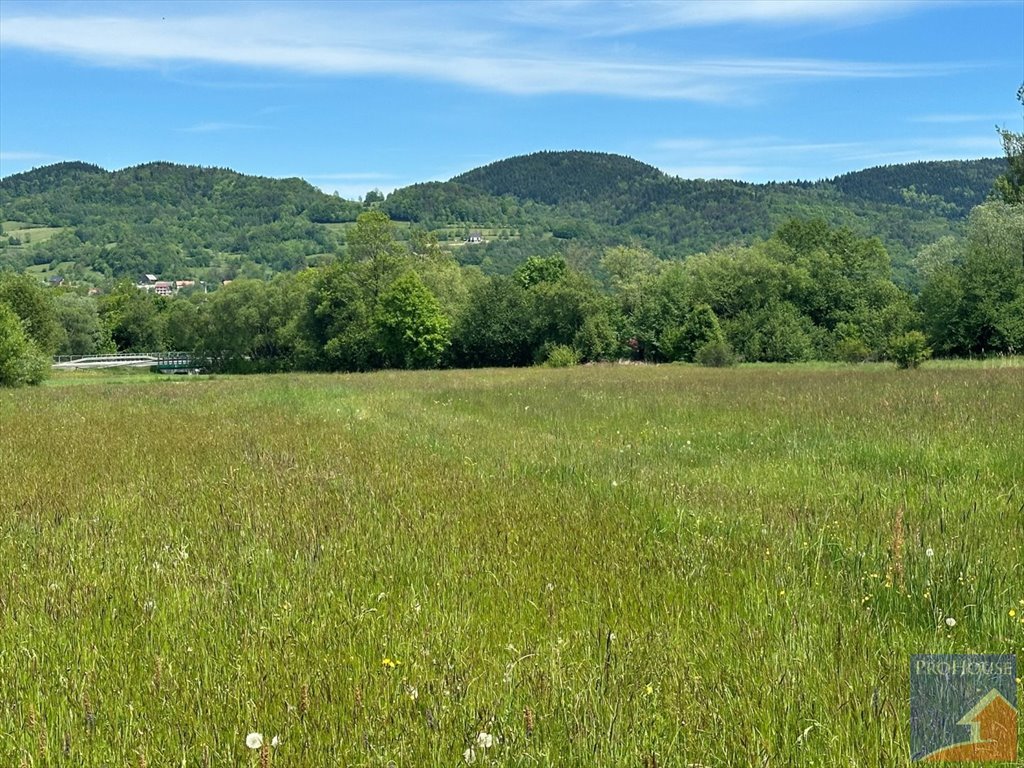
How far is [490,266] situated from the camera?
197500 mm

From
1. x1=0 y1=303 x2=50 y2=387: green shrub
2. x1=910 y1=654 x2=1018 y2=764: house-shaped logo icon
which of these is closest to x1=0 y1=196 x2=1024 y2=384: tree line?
x1=0 y1=303 x2=50 y2=387: green shrub

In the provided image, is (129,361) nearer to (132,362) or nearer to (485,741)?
(132,362)

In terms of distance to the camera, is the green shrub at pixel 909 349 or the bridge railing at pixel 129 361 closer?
the green shrub at pixel 909 349

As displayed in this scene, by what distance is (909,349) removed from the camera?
30312 mm

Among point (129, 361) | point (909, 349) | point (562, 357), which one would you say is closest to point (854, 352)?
point (909, 349)

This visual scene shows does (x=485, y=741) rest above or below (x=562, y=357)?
above

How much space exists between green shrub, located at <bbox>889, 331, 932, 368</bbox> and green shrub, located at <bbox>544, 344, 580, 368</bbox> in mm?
24810

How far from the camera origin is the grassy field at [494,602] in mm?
2625

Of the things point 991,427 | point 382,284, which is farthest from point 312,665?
point 382,284

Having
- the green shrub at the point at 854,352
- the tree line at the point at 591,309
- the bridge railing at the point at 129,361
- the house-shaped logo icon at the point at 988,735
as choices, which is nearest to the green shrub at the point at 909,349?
the green shrub at the point at 854,352

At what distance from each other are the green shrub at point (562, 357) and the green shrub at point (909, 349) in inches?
977

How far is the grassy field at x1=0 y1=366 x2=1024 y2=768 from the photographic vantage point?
2625mm

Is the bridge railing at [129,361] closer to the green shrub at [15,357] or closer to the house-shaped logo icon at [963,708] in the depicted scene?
the green shrub at [15,357]

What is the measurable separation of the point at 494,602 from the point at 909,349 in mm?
31213
